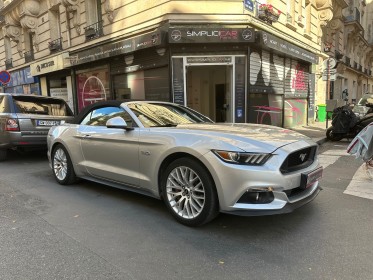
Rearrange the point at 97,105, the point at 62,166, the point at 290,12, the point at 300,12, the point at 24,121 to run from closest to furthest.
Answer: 1. the point at 97,105
2. the point at 62,166
3. the point at 24,121
4. the point at 290,12
5. the point at 300,12

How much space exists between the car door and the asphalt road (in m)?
0.43

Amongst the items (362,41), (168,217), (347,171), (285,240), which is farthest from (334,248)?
(362,41)

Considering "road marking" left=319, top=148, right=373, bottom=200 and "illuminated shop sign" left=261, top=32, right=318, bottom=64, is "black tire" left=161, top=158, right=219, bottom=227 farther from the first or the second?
"illuminated shop sign" left=261, top=32, right=318, bottom=64

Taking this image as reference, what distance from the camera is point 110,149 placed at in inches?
174

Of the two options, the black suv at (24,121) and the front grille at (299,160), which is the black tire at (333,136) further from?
the black suv at (24,121)

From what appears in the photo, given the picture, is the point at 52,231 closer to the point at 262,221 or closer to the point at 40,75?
the point at 262,221

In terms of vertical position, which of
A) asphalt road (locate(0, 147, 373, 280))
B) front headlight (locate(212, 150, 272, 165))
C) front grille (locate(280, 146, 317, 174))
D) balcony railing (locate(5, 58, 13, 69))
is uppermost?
balcony railing (locate(5, 58, 13, 69))

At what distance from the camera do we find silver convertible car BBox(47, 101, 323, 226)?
10.3 ft

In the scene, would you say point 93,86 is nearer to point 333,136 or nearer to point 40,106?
point 40,106

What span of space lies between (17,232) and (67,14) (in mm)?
14165

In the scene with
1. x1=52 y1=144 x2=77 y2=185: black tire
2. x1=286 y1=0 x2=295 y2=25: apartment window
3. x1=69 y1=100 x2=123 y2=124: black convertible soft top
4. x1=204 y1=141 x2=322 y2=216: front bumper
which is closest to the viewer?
x1=204 y1=141 x2=322 y2=216: front bumper

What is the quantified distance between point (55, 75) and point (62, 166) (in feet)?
42.5

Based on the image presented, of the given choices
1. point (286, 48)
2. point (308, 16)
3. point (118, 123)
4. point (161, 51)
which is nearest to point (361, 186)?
point (118, 123)

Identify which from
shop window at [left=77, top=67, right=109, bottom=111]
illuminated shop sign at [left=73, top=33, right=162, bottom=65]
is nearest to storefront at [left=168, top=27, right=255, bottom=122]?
illuminated shop sign at [left=73, top=33, right=162, bottom=65]
